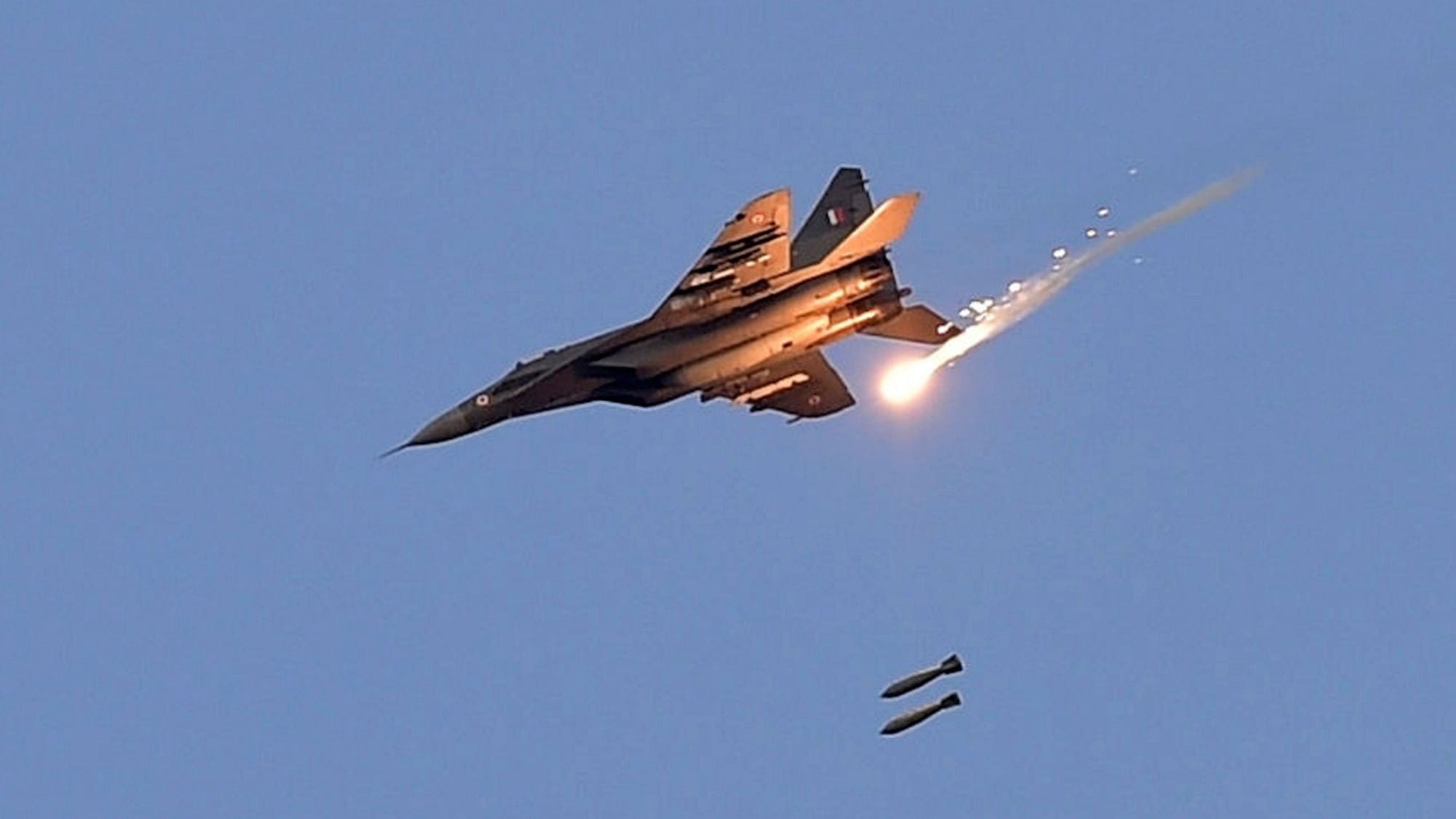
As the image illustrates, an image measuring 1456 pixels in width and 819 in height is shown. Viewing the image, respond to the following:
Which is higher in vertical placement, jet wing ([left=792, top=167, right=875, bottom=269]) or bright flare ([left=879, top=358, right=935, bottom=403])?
jet wing ([left=792, top=167, right=875, bottom=269])

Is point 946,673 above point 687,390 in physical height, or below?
below

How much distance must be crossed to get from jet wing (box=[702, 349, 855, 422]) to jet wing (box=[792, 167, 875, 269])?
123 inches

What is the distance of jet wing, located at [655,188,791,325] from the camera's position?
247 ft

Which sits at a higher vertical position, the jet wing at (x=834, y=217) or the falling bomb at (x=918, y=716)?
the jet wing at (x=834, y=217)

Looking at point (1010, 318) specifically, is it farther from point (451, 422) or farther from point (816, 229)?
point (451, 422)

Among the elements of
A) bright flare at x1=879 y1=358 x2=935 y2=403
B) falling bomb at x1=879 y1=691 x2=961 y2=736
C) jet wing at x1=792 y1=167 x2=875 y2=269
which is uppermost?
jet wing at x1=792 y1=167 x2=875 y2=269

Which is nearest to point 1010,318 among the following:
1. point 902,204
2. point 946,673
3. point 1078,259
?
point 1078,259

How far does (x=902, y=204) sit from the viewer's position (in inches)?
2963

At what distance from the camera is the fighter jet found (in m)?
75.9

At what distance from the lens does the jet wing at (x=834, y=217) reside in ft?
256

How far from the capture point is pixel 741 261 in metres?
76.0

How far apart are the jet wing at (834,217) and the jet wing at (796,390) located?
10.2ft

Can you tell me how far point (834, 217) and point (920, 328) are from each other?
419cm

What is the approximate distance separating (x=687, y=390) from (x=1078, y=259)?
1274cm
